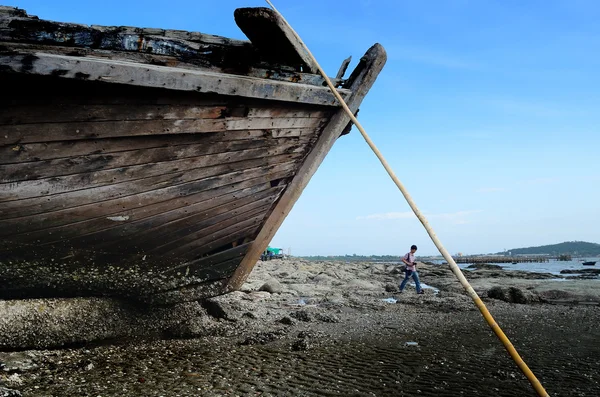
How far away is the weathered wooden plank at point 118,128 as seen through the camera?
2996mm

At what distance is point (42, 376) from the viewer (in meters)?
3.26

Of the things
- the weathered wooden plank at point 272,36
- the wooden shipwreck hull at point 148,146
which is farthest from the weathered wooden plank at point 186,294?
the weathered wooden plank at point 272,36

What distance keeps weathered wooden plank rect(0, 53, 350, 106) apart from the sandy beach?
94.3 inches

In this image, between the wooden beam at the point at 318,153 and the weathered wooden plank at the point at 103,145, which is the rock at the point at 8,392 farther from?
the wooden beam at the point at 318,153

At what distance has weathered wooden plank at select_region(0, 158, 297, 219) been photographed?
10.9ft

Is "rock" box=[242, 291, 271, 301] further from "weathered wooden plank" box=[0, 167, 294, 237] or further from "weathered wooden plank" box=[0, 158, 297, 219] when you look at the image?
Result: "weathered wooden plank" box=[0, 158, 297, 219]

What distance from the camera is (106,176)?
11.4 ft

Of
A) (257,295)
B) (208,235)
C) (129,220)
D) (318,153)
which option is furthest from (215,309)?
(318,153)

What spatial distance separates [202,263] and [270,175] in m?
1.47

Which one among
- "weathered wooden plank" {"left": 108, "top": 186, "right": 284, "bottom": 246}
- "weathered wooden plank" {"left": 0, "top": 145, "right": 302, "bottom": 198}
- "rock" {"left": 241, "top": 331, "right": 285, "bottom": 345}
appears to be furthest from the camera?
"rock" {"left": 241, "top": 331, "right": 285, "bottom": 345}

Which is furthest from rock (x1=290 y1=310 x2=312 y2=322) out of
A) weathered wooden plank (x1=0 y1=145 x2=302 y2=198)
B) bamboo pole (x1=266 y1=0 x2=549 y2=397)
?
bamboo pole (x1=266 y1=0 x2=549 y2=397)

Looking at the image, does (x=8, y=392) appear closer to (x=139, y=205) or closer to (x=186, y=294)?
(x=139, y=205)

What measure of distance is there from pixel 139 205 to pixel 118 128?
0.86m

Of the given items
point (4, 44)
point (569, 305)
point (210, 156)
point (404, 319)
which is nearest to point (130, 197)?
point (210, 156)
